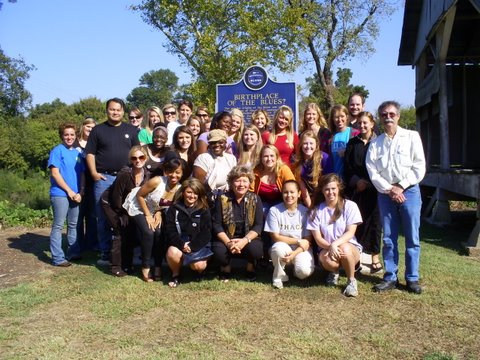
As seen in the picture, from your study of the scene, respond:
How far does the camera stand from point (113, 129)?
20.2 feet

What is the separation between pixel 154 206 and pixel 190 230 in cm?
63

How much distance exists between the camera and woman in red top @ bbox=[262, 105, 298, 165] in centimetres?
588

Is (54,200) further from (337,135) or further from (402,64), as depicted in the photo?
(402,64)

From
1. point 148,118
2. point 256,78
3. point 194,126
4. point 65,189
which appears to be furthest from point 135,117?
point 256,78

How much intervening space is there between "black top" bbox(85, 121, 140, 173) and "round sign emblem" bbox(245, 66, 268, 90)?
9.04ft

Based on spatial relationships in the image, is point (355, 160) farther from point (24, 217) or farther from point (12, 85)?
point (12, 85)

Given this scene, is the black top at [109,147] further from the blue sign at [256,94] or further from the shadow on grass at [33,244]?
the blue sign at [256,94]

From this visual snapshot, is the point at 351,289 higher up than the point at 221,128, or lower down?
lower down

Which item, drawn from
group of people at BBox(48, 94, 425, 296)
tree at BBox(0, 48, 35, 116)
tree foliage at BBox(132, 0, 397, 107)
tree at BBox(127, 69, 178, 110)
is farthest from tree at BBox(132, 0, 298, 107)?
tree at BBox(127, 69, 178, 110)

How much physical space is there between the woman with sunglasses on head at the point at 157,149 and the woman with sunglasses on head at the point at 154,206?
0.37m

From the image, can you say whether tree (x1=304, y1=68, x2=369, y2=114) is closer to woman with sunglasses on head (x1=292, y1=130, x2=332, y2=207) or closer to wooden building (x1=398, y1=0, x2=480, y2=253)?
wooden building (x1=398, y1=0, x2=480, y2=253)

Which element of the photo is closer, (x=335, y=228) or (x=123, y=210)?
(x=335, y=228)

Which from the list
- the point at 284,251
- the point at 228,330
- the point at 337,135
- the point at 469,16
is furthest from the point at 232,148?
the point at 469,16

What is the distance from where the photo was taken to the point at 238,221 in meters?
5.23
